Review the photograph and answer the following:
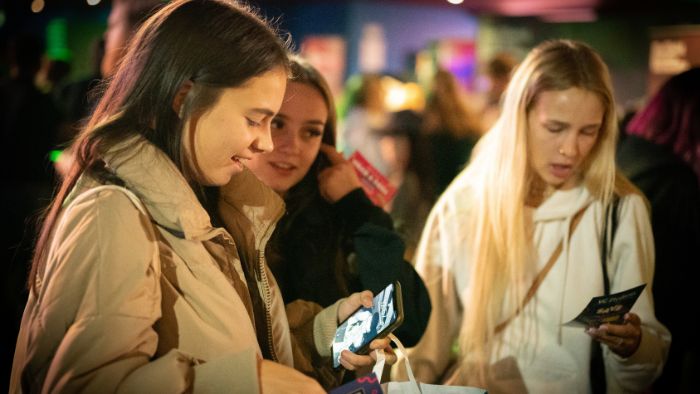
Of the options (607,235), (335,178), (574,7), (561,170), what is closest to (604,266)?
(607,235)

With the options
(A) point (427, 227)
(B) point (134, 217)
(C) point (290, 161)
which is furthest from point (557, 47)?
(B) point (134, 217)

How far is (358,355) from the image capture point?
5.90 ft

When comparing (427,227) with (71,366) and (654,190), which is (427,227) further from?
(71,366)

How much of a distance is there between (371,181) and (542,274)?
679 millimetres

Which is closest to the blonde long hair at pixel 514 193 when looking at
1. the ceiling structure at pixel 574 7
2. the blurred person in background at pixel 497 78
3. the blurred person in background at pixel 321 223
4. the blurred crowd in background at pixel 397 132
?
the blurred person in background at pixel 321 223

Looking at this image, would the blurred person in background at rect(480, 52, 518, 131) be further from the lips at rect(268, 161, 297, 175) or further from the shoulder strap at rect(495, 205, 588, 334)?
the lips at rect(268, 161, 297, 175)

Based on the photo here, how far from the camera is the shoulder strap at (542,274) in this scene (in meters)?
2.42

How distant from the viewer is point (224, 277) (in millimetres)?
1582

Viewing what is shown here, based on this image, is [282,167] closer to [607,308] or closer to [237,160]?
[237,160]

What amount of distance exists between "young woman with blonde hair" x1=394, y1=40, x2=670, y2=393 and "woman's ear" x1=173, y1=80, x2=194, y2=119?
3.82 feet

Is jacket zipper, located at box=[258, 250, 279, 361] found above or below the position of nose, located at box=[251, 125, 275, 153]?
below

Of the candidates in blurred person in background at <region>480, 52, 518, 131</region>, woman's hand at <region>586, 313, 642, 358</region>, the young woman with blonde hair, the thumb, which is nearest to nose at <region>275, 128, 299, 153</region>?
the thumb

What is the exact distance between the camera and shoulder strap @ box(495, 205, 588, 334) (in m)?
2.42

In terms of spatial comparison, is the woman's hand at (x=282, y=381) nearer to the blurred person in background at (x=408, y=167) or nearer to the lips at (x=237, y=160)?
the lips at (x=237, y=160)
